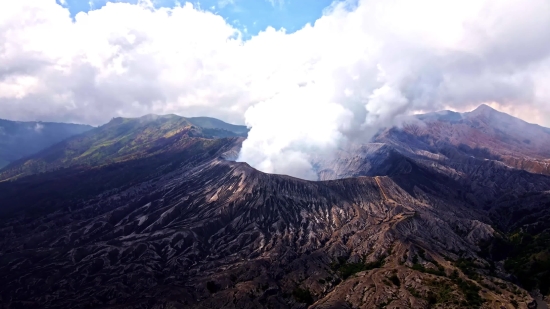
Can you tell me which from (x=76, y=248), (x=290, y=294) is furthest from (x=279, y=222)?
(x=76, y=248)

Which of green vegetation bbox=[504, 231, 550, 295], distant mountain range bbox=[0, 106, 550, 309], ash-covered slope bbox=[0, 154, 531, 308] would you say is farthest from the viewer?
green vegetation bbox=[504, 231, 550, 295]

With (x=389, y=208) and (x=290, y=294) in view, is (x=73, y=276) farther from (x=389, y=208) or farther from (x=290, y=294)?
(x=389, y=208)

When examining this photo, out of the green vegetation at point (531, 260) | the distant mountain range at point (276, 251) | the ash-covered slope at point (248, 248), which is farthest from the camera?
the green vegetation at point (531, 260)

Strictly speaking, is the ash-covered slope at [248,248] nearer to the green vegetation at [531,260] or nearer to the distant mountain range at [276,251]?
the distant mountain range at [276,251]

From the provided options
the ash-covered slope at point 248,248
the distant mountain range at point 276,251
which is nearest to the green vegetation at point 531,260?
the distant mountain range at point 276,251

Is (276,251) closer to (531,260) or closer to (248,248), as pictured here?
A: (248,248)

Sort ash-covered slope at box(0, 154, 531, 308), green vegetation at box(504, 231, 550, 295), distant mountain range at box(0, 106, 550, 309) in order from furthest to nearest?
green vegetation at box(504, 231, 550, 295) → ash-covered slope at box(0, 154, 531, 308) → distant mountain range at box(0, 106, 550, 309)

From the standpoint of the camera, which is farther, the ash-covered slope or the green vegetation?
the green vegetation

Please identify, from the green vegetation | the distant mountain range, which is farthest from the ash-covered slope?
the green vegetation

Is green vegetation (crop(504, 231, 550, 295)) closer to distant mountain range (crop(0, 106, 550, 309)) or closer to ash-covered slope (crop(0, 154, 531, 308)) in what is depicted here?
distant mountain range (crop(0, 106, 550, 309))

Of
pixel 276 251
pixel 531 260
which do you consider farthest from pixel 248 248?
pixel 531 260

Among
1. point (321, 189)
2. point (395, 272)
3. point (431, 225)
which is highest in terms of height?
point (321, 189)
